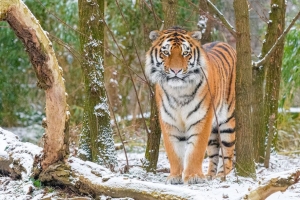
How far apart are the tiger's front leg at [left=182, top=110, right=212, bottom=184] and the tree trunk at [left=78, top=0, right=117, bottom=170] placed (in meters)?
0.70

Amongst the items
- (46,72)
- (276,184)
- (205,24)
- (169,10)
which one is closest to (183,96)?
(169,10)

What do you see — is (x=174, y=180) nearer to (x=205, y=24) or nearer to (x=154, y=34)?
(x=154, y=34)

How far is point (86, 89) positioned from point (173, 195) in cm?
183

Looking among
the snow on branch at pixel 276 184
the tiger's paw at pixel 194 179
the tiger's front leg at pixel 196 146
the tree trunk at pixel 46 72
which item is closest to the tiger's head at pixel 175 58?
the tiger's front leg at pixel 196 146

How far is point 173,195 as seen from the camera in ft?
10.8

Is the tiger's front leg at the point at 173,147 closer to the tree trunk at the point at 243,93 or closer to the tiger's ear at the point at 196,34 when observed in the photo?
the tree trunk at the point at 243,93

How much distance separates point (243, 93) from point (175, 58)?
2.14 ft

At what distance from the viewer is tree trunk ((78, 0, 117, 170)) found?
15.6ft

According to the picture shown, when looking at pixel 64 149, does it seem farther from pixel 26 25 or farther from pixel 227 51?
pixel 227 51

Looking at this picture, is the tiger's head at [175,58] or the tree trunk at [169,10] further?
the tree trunk at [169,10]

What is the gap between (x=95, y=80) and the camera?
187 inches

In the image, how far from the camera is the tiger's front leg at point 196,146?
4535mm

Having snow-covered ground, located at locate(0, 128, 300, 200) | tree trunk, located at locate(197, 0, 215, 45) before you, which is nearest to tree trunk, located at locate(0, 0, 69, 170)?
snow-covered ground, located at locate(0, 128, 300, 200)

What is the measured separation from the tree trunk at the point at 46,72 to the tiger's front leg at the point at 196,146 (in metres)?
1.07
